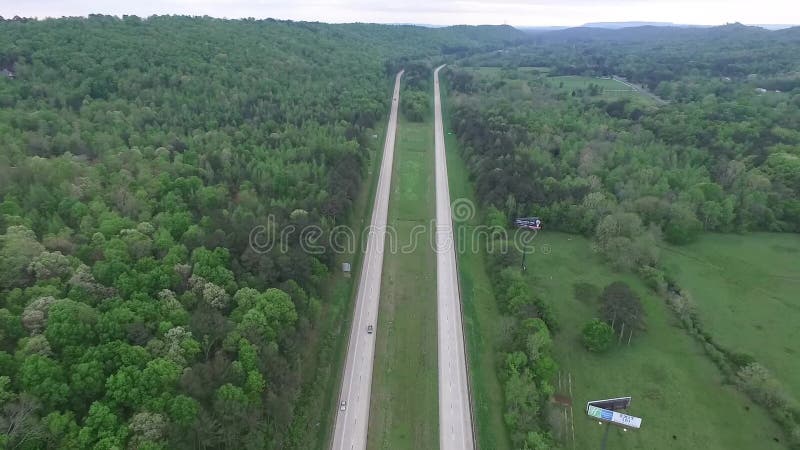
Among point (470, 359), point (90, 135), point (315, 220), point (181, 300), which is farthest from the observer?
point (90, 135)

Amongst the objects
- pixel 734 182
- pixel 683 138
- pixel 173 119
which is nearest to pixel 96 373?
pixel 173 119

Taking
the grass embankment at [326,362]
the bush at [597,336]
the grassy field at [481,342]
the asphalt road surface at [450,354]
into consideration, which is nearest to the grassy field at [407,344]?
the asphalt road surface at [450,354]

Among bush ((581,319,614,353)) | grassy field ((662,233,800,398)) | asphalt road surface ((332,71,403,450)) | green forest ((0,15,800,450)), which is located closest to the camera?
green forest ((0,15,800,450))

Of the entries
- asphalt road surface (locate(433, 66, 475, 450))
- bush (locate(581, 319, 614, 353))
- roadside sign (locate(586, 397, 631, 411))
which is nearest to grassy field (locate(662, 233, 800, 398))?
bush (locate(581, 319, 614, 353))

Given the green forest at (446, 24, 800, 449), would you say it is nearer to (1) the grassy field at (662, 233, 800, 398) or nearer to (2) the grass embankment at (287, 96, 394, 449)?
(1) the grassy field at (662, 233, 800, 398)

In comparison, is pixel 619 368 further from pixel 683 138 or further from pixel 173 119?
pixel 173 119

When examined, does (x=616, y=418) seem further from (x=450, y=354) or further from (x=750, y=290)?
(x=750, y=290)

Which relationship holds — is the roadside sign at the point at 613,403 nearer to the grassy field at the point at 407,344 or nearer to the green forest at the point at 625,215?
the green forest at the point at 625,215
